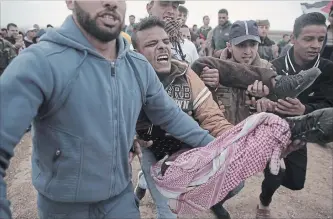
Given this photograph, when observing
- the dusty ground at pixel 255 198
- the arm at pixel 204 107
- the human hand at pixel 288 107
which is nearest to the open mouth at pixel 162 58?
the arm at pixel 204 107

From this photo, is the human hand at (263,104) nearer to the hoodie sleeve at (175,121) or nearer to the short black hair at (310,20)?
the hoodie sleeve at (175,121)

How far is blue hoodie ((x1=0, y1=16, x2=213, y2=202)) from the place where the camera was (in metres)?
1.37

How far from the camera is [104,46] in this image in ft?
5.71

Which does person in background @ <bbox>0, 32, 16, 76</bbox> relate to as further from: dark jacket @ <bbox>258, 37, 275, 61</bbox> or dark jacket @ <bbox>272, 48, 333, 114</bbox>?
dark jacket @ <bbox>272, 48, 333, 114</bbox>

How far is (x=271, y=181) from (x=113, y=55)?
2264mm

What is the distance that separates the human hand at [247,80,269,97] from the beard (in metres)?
1.15

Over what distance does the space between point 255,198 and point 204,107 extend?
7.47 ft

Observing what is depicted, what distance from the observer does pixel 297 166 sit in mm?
3102

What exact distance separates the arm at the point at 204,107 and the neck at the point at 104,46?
0.73 metres

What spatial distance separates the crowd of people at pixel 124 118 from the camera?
149cm

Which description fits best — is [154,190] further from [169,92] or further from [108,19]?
[108,19]

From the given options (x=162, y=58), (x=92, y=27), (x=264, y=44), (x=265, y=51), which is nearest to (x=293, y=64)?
(x=162, y=58)

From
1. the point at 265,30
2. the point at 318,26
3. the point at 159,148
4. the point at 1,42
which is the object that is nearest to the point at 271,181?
the point at 159,148

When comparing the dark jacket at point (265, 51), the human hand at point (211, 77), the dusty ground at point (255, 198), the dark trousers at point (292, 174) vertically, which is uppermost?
the human hand at point (211, 77)
